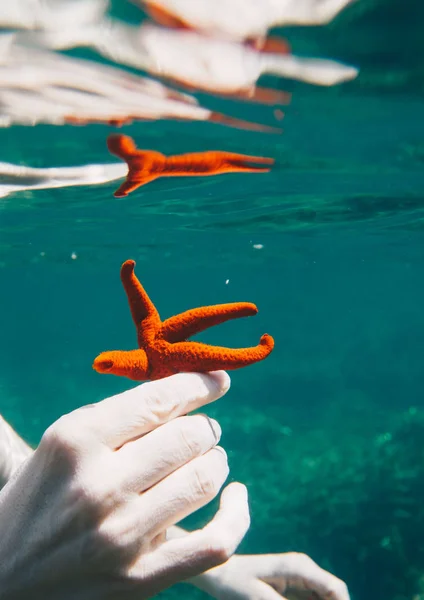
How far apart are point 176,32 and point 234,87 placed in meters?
1.67

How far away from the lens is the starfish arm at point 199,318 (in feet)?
8.16

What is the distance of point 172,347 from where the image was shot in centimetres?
253

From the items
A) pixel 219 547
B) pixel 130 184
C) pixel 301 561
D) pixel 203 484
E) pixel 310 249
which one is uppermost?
pixel 130 184

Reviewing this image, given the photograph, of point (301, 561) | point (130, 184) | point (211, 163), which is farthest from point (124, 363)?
point (130, 184)

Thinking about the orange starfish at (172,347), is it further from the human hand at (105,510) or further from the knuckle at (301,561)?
the knuckle at (301,561)

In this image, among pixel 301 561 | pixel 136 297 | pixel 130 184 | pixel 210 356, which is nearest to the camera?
pixel 210 356

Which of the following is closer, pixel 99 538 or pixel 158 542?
pixel 99 538

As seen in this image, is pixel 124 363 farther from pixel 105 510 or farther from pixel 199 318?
pixel 105 510

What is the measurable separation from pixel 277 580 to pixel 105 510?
8.53 feet

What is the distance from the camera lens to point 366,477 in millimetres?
14648

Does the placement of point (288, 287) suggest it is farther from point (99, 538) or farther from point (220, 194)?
point (99, 538)

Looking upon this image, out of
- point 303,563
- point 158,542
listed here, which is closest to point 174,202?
point 303,563

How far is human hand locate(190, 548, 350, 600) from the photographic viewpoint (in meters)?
3.80

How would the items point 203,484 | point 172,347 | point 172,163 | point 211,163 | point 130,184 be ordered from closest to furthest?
point 203,484 < point 172,347 < point 172,163 < point 211,163 < point 130,184
